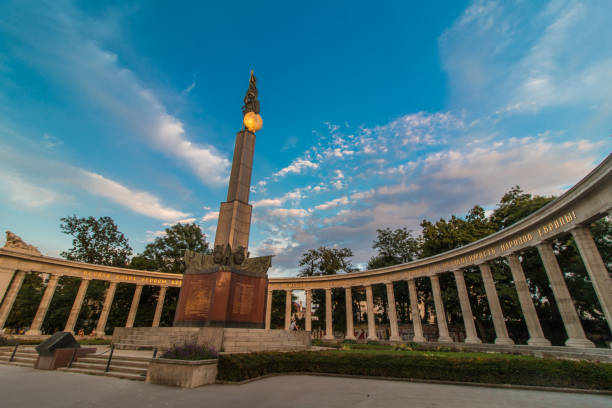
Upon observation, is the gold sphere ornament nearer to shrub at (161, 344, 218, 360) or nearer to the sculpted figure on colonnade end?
shrub at (161, 344, 218, 360)

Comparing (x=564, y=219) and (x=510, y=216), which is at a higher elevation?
(x=510, y=216)

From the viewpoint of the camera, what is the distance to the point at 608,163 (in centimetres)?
1557

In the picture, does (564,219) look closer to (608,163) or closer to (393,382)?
(608,163)

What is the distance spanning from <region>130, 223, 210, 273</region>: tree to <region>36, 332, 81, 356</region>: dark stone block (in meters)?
35.9

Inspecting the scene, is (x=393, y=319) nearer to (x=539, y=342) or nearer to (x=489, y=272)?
(x=489, y=272)

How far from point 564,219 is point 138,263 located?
5416 cm

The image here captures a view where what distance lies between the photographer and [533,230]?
73.2 feet

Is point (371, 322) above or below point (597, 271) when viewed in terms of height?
below

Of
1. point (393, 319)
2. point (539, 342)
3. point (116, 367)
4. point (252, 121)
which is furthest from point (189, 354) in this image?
point (393, 319)

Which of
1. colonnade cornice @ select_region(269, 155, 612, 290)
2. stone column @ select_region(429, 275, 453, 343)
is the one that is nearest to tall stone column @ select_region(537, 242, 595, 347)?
colonnade cornice @ select_region(269, 155, 612, 290)

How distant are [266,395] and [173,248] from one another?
1914 inches

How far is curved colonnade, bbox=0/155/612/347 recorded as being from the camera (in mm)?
17531

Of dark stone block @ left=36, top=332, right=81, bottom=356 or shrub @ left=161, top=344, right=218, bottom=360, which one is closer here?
shrub @ left=161, top=344, right=218, bottom=360

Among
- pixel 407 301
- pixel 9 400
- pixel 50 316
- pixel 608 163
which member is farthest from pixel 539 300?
pixel 50 316
